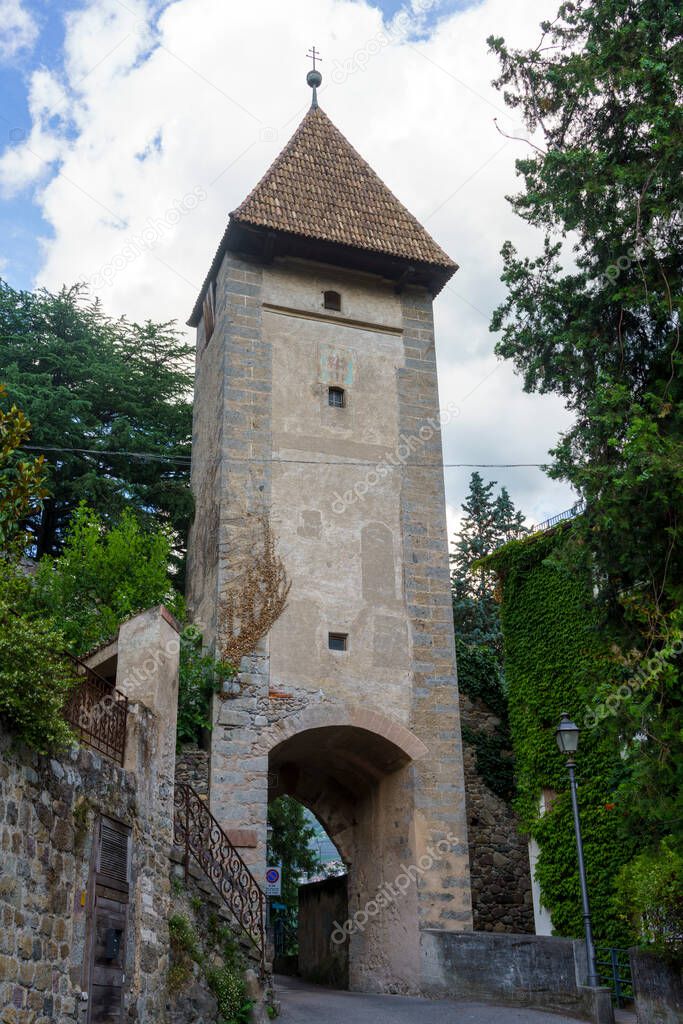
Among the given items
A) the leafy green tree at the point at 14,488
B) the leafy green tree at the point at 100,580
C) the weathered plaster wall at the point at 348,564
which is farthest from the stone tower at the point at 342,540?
the leafy green tree at the point at 14,488

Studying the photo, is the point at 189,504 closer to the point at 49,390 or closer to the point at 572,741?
the point at 49,390

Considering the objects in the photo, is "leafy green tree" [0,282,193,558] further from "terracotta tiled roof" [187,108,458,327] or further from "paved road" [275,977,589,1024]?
"paved road" [275,977,589,1024]

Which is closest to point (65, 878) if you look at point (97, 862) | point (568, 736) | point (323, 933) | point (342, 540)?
point (97, 862)

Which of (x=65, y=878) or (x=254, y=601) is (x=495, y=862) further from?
(x=65, y=878)

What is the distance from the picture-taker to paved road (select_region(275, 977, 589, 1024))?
10.7m

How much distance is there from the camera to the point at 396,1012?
38.0ft

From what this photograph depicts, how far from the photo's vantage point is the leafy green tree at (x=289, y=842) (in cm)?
2872

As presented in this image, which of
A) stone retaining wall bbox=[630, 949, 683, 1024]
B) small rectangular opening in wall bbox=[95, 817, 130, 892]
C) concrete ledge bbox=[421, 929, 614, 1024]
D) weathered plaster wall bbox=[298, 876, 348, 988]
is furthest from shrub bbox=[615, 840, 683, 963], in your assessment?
weathered plaster wall bbox=[298, 876, 348, 988]

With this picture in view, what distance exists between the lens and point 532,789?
55.9 feet

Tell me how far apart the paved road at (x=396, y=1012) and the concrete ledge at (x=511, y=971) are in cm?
27

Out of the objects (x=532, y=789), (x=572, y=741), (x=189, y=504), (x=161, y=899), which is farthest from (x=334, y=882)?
(x=161, y=899)

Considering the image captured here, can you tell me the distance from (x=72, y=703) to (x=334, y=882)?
38.7 feet

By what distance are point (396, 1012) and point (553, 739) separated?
6.36 metres

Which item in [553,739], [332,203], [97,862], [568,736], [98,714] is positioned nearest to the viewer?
[97,862]
